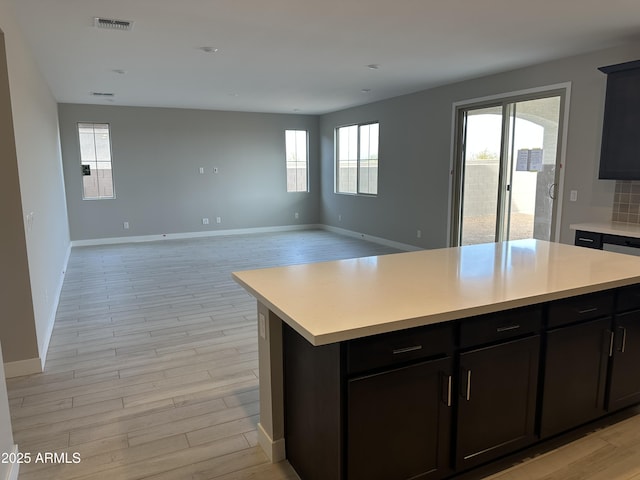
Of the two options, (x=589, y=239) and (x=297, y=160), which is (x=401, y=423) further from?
(x=297, y=160)

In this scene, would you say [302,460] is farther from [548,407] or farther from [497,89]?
[497,89]

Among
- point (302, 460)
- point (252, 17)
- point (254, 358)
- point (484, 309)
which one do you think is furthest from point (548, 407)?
point (252, 17)

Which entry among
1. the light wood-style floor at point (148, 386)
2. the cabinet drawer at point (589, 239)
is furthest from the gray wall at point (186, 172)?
the cabinet drawer at point (589, 239)

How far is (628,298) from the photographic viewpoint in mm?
2363

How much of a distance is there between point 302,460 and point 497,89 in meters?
5.27

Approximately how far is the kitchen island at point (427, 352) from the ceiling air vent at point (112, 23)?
2.66m

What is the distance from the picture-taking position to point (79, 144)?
823 cm

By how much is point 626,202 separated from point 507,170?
155 centimetres

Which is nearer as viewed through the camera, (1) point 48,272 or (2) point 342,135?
(1) point 48,272

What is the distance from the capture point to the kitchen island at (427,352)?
165 centimetres

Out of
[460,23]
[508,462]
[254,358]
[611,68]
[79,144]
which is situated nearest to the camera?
[508,462]

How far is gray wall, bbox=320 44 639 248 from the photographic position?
4.61 m

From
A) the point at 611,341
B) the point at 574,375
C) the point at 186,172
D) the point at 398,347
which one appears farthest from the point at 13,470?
the point at 186,172

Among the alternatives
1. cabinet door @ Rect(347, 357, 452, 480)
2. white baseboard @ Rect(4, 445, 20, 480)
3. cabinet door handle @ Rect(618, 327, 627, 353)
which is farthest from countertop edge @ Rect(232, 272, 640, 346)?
white baseboard @ Rect(4, 445, 20, 480)
